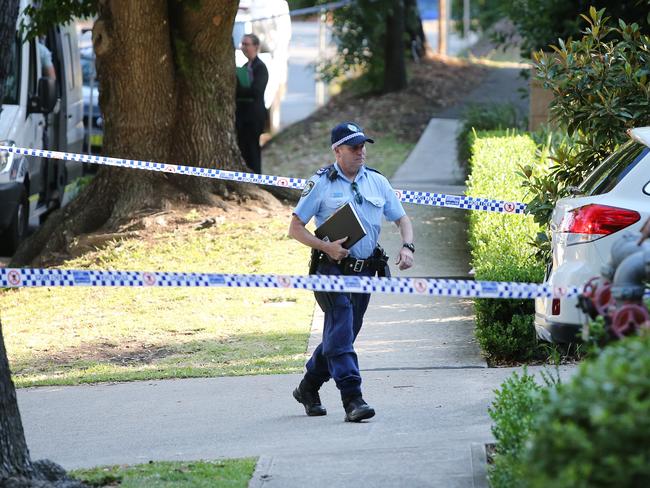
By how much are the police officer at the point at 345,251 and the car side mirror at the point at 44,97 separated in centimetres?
696

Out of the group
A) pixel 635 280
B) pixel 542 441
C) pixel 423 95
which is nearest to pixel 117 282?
pixel 635 280

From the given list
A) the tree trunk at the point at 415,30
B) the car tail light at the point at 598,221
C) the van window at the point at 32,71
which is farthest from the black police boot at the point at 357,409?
the tree trunk at the point at 415,30

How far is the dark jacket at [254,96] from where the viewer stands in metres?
14.7

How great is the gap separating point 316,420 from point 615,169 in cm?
215

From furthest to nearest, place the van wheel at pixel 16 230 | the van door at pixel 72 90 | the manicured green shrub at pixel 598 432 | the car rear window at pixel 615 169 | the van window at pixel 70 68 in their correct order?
1. the van window at pixel 70 68
2. the van door at pixel 72 90
3. the van wheel at pixel 16 230
4. the car rear window at pixel 615 169
5. the manicured green shrub at pixel 598 432

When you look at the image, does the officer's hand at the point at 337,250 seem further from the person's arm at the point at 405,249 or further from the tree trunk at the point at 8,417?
the tree trunk at the point at 8,417

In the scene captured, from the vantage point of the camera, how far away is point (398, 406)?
6.88 meters

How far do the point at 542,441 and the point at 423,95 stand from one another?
2223 centimetres

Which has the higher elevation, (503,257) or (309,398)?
(503,257)

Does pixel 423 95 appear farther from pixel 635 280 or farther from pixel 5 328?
pixel 635 280

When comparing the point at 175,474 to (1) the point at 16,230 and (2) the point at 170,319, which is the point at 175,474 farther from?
(1) the point at 16,230

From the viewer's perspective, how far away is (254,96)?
48.5 feet

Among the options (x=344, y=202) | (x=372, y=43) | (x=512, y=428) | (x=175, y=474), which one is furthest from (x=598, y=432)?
(x=372, y=43)

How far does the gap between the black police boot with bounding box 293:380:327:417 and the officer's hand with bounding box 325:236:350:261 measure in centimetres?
81
